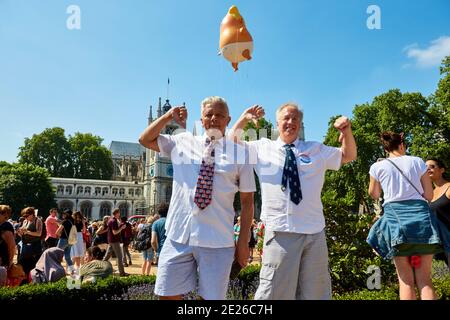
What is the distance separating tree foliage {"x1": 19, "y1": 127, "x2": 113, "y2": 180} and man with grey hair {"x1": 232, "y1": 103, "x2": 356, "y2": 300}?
75.5 meters

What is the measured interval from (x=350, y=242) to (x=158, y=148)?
13.0ft

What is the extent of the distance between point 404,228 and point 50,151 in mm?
76764

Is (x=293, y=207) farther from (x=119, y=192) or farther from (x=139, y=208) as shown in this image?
(x=119, y=192)

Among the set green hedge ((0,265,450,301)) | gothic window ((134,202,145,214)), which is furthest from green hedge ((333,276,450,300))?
gothic window ((134,202,145,214))

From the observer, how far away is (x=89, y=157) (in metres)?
76.8

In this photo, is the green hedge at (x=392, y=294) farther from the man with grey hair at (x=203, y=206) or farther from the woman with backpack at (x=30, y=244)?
the woman with backpack at (x=30, y=244)

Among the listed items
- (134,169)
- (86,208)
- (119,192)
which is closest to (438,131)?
(119,192)

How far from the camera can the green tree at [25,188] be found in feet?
170

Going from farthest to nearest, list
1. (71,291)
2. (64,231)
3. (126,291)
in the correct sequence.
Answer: (64,231)
(126,291)
(71,291)

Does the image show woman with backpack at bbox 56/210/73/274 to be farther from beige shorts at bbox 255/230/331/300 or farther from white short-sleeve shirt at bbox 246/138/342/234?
beige shorts at bbox 255/230/331/300

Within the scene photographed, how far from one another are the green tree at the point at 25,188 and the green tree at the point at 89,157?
20837mm

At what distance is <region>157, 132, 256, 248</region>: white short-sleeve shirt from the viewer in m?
3.18

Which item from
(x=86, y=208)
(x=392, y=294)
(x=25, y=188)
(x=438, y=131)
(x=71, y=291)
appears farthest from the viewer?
(x=86, y=208)

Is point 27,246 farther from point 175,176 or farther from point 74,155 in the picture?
point 74,155
